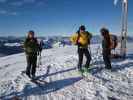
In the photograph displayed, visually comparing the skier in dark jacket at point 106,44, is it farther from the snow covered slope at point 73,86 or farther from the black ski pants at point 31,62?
the black ski pants at point 31,62

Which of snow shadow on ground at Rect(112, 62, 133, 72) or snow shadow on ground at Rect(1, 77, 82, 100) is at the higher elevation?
snow shadow on ground at Rect(112, 62, 133, 72)

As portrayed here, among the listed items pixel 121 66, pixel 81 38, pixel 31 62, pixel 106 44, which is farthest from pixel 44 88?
pixel 121 66

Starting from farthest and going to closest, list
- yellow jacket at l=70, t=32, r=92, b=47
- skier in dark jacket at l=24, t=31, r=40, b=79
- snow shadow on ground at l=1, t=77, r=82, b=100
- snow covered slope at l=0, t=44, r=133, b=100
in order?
1. yellow jacket at l=70, t=32, r=92, b=47
2. skier in dark jacket at l=24, t=31, r=40, b=79
3. snow shadow on ground at l=1, t=77, r=82, b=100
4. snow covered slope at l=0, t=44, r=133, b=100

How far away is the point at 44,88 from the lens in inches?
394

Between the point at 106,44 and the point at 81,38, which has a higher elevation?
the point at 81,38

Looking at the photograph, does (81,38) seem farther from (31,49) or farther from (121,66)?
(121,66)

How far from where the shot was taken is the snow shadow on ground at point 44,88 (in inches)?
366

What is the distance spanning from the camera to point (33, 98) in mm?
8836

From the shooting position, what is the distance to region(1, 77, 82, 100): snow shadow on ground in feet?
30.5

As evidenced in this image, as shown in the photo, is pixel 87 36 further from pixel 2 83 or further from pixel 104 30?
pixel 2 83

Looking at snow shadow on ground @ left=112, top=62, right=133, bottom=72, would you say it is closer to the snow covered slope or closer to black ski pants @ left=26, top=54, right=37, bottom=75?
the snow covered slope

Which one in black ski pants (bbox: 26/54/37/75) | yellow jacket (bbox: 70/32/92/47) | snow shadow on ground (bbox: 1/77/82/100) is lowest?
snow shadow on ground (bbox: 1/77/82/100)

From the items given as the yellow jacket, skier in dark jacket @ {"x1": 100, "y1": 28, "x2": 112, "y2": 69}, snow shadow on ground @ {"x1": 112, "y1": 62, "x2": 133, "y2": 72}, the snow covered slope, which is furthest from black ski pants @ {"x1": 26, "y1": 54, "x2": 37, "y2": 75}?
snow shadow on ground @ {"x1": 112, "y1": 62, "x2": 133, "y2": 72}

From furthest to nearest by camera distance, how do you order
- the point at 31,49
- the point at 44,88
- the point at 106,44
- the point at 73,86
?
the point at 106,44, the point at 31,49, the point at 73,86, the point at 44,88
